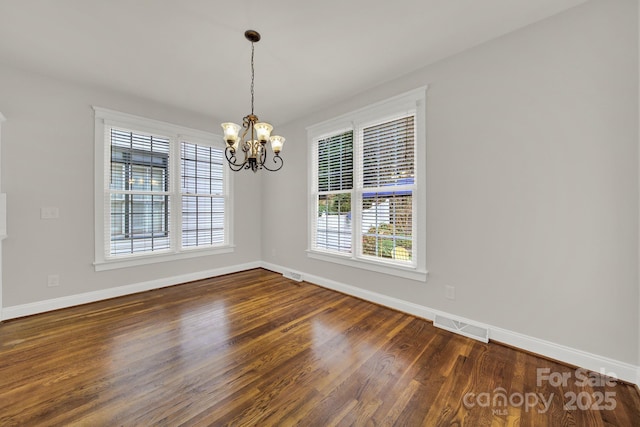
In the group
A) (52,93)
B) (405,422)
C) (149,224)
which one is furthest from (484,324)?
(52,93)

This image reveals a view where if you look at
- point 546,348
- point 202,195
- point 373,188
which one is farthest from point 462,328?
point 202,195

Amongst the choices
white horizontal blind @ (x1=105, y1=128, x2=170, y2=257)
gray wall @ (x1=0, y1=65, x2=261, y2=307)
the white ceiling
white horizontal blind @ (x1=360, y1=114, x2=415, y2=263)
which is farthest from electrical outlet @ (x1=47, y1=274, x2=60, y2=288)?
white horizontal blind @ (x1=360, y1=114, x2=415, y2=263)

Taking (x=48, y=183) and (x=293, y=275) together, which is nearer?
(x=48, y=183)

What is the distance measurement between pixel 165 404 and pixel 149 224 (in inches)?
113

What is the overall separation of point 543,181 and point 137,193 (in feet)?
15.3

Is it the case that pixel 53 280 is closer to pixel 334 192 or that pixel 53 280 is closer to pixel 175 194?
pixel 175 194

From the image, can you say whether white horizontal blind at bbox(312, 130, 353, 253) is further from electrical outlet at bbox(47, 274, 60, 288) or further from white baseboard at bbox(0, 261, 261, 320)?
electrical outlet at bbox(47, 274, 60, 288)

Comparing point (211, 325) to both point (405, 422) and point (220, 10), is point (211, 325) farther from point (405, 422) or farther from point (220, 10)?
point (220, 10)

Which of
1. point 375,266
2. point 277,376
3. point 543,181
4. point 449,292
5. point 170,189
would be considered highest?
point 170,189

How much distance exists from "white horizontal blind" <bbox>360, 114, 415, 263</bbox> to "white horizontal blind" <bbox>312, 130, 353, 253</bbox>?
0.28 m

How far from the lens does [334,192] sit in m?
3.71

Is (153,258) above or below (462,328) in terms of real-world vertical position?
above

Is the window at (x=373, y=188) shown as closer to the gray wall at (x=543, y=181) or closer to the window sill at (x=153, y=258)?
the gray wall at (x=543, y=181)

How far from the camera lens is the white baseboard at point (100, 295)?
9.01 feet
